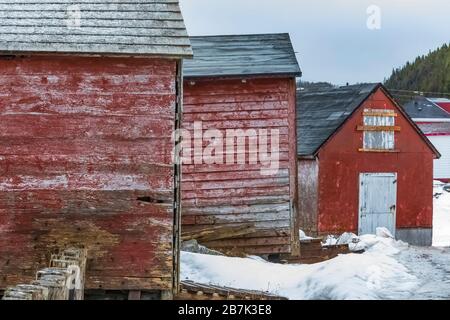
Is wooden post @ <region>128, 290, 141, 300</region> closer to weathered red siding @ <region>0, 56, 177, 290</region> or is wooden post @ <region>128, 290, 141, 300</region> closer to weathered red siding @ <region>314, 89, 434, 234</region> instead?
weathered red siding @ <region>0, 56, 177, 290</region>

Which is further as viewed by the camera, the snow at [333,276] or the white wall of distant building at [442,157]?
the white wall of distant building at [442,157]

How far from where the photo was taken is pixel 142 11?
1004 centimetres

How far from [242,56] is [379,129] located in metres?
Result: 7.49

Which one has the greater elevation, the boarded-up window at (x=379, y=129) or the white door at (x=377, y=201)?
the boarded-up window at (x=379, y=129)

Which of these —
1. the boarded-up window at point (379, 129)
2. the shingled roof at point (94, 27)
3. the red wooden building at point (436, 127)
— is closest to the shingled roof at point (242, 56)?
the shingled roof at point (94, 27)

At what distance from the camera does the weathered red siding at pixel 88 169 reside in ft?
31.9

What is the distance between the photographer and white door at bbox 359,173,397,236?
832 inches

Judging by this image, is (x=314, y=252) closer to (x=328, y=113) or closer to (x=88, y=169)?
(x=88, y=169)

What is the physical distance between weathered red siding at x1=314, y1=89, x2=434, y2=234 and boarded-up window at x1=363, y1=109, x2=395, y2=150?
152 mm

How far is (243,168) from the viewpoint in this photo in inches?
559

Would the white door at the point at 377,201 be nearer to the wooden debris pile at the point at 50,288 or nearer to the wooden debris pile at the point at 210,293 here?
the wooden debris pile at the point at 210,293

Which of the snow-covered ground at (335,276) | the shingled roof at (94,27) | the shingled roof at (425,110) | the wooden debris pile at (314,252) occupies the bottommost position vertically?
the wooden debris pile at (314,252)

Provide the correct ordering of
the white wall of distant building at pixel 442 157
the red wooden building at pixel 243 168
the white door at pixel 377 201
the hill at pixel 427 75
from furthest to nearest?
the hill at pixel 427 75, the white wall of distant building at pixel 442 157, the white door at pixel 377 201, the red wooden building at pixel 243 168
